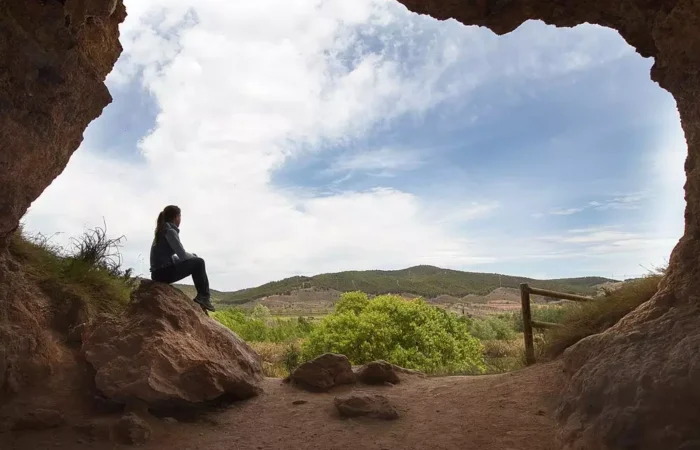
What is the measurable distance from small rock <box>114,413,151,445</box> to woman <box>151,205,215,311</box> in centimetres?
221

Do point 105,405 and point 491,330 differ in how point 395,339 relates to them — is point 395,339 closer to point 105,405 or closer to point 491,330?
point 105,405

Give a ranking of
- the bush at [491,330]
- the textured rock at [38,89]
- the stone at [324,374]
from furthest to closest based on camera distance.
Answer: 1. the bush at [491,330]
2. the stone at [324,374]
3. the textured rock at [38,89]

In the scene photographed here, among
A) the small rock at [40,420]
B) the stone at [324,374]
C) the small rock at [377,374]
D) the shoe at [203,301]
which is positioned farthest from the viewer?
the small rock at [377,374]

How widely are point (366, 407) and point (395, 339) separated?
6577mm

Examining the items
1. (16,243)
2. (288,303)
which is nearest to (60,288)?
(16,243)

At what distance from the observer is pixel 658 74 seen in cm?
561

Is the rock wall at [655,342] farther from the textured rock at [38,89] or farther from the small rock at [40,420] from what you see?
the small rock at [40,420]

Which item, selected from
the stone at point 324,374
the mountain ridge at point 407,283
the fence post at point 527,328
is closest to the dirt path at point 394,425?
the stone at point 324,374

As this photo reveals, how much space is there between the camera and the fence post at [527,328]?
8.91m

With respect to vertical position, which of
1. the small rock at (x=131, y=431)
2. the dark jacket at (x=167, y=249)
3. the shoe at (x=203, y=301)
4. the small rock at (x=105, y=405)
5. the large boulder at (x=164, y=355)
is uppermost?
the dark jacket at (x=167, y=249)

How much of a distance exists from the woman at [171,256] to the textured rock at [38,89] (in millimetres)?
1528

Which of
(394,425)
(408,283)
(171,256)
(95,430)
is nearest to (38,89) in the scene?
(171,256)

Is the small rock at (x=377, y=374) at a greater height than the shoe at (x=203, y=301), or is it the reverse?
the shoe at (x=203, y=301)

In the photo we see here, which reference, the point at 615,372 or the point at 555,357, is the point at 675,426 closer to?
the point at 615,372
